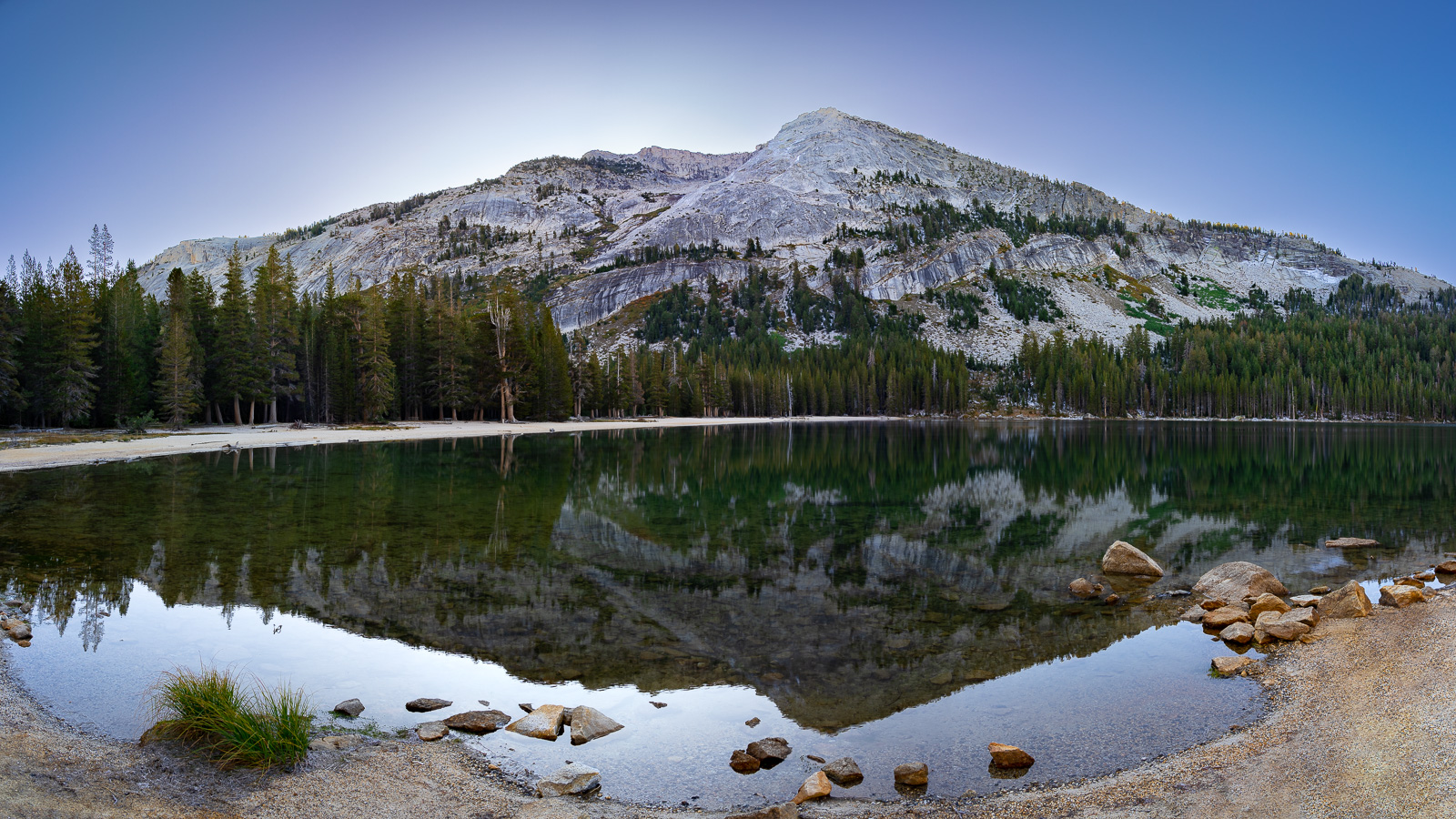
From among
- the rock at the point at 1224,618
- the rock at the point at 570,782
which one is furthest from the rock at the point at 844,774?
the rock at the point at 1224,618

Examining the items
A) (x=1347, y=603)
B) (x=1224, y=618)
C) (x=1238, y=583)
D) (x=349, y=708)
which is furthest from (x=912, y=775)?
(x=1238, y=583)

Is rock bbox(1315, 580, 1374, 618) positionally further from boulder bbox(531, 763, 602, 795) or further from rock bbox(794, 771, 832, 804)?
boulder bbox(531, 763, 602, 795)

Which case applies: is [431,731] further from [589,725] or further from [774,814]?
[774,814]

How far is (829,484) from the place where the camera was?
103 feet

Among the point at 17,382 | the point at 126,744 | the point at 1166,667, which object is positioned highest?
the point at 17,382

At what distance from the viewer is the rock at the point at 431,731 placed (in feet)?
23.9

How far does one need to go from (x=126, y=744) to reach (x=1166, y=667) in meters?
12.5

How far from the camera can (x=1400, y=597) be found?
12.3 meters

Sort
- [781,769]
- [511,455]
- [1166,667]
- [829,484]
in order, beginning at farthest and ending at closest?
[511,455]
[829,484]
[1166,667]
[781,769]

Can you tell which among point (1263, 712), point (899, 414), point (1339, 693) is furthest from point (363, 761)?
point (899, 414)

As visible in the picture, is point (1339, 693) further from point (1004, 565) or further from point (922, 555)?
point (922, 555)

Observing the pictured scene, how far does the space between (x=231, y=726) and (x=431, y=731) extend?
179 cm

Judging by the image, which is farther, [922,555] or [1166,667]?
[922,555]

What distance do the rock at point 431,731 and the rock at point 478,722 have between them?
13cm
